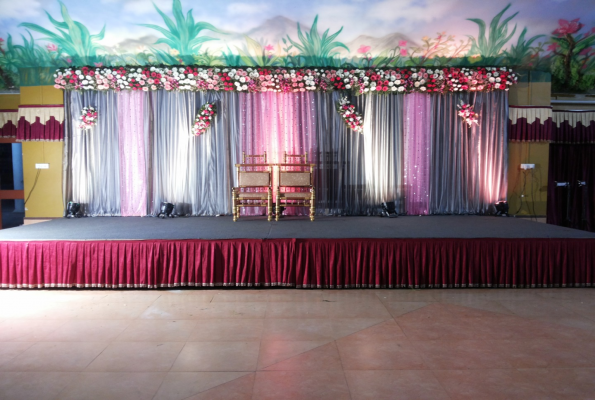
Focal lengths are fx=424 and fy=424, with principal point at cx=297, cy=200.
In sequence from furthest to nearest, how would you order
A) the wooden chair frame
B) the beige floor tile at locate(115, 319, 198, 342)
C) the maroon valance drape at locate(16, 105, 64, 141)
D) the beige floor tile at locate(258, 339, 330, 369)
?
1. the maroon valance drape at locate(16, 105, 64, 141)
2. the wooden chair frame
3. the beige floor tile at locate(115, 319, 198, 342)
4. the beige floor tile at locate(258, 339, 330, 369)

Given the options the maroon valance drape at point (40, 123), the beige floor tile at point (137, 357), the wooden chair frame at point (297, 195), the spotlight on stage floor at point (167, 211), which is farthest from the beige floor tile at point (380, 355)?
the maroon valance drape at point (40, 123)

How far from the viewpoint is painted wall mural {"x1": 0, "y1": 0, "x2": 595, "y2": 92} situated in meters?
6.31

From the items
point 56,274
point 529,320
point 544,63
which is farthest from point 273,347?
point 544,63

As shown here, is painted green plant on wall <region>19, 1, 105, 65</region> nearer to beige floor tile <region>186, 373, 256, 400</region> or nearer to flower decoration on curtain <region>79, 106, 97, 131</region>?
flower decoration on curtain <region>79, 106, 97, 131</region>

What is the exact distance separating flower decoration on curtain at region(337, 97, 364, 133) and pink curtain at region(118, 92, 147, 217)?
345 centimetres

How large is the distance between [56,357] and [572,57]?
8.48 metres

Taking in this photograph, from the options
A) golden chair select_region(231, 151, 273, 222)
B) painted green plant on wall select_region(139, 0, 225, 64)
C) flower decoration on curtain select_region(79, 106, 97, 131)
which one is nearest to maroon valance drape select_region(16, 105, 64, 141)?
flower decoration on curtain select_region(79, 106, 97, 131)

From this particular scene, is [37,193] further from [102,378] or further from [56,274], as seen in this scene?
[102,378]

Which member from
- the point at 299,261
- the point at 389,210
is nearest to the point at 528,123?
the point at 389,210

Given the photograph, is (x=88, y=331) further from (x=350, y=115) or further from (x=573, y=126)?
(x=573, y=126)

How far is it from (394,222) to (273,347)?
363cm

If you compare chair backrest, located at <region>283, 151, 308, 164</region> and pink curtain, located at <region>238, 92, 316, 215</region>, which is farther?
pink curtain, located at <region>238, 92, 316, 215</region>

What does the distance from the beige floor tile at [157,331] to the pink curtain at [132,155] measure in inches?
160

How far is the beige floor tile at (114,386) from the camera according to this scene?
2385 millimetres
